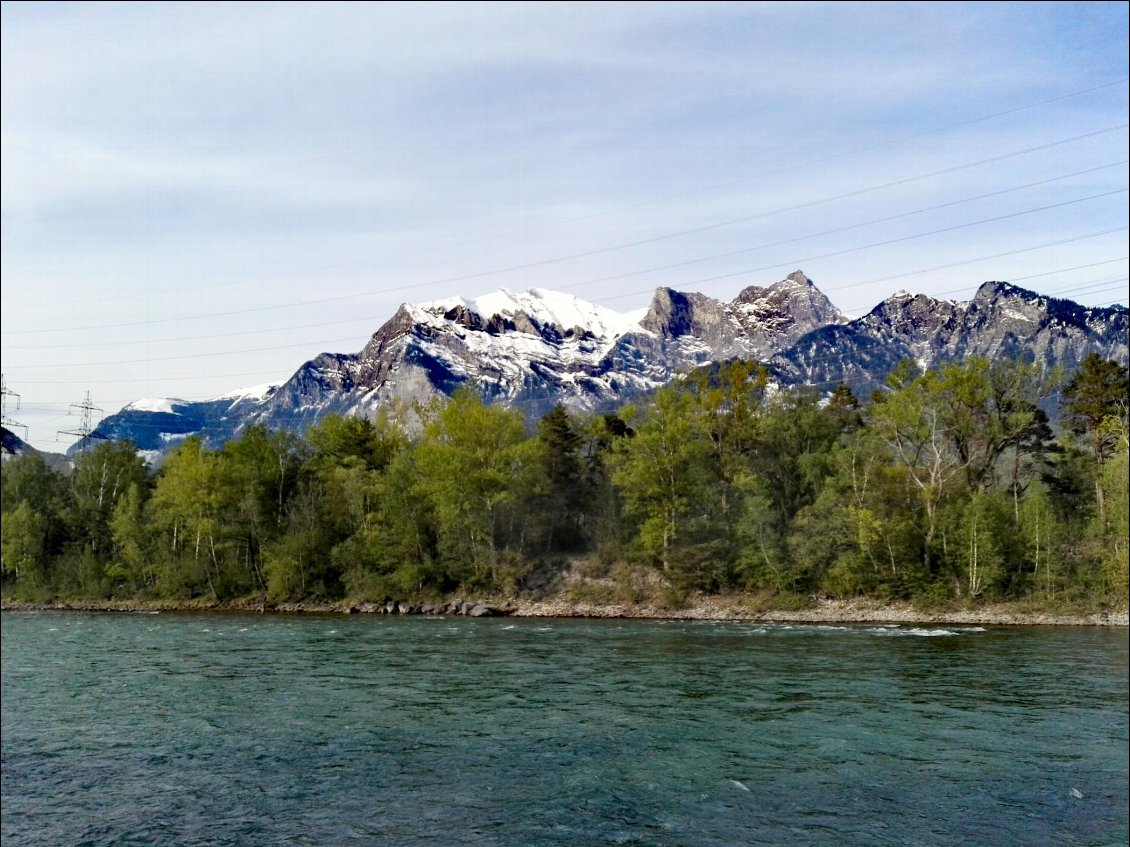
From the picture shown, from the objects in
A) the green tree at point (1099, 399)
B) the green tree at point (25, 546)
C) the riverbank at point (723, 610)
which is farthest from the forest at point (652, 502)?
the riverbank at point (723, 610)

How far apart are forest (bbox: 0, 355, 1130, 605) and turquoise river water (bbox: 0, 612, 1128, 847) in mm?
19673

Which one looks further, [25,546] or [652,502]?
[652,502]

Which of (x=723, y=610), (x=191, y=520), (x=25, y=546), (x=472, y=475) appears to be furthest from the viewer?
(x=191, y=520)

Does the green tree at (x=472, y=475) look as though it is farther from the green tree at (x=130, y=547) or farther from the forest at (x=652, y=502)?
the green tree at (x=130, y=547)

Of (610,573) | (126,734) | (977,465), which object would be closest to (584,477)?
(610,573)

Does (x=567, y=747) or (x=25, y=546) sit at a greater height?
(x=25, y=546)

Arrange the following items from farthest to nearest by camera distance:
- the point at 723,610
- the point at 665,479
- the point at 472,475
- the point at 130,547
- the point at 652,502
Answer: the point at 130,547 < the point at 472,475 < the point at 652,502 < the point at 665,479 < the point at 723,610

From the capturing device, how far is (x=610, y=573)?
69125 millimetres

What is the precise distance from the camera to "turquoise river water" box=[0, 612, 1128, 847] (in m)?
15.8

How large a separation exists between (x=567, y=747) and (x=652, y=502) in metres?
45.6

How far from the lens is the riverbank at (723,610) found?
54.0 metres

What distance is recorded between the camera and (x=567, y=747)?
70.7ft

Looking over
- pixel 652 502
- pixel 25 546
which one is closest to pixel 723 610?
pixel 652 502

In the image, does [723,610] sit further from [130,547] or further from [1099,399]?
[130,547]
